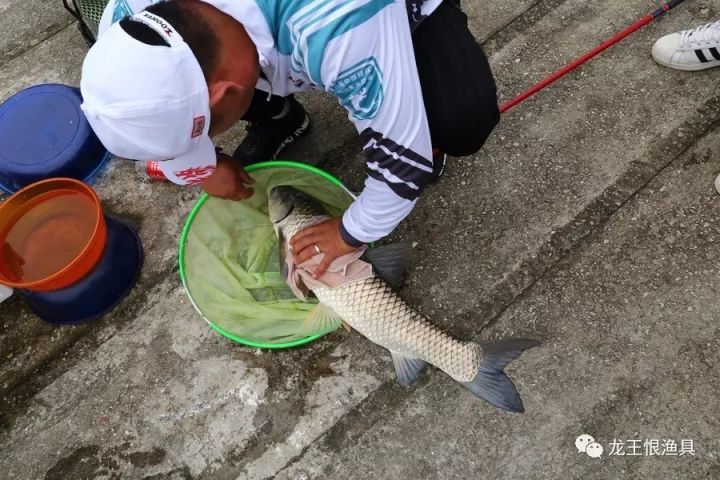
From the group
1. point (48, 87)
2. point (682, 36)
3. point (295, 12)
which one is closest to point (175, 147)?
point (295, 12)

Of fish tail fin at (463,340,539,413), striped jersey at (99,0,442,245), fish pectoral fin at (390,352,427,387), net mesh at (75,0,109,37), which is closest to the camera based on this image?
striped jersey at (99,0,442,245)

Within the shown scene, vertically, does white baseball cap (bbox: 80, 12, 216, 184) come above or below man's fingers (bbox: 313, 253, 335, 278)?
Result: above

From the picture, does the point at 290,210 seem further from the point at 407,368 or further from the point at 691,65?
the point at 691,65

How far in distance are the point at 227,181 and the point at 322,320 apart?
0.58 meters

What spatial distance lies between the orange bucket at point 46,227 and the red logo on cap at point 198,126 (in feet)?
3.19

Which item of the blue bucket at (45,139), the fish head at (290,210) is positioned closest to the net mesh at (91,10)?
the blue bucket at (45,139)

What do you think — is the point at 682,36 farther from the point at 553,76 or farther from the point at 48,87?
the point at 48,87

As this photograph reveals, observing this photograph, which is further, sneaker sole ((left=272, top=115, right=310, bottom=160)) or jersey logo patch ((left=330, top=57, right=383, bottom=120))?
sneaker sole ((left=272, top=115, right=310, bottom=160))

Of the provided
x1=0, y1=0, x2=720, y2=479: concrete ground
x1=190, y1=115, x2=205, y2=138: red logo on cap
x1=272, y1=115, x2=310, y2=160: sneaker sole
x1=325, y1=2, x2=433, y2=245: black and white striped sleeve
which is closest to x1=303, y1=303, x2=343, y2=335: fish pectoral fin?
x1=0, y1=0, x2=720, y2=479: concrete ground

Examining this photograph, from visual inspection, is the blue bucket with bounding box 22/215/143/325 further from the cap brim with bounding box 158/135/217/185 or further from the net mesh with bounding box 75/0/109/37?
the net mesh with bounding box 75/0/109/37

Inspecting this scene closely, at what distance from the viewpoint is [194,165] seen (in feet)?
5.13

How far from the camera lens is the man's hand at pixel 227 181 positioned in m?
1.85

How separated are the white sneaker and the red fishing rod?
13cm

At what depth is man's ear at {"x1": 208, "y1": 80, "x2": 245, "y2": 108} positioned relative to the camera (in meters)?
1.18
